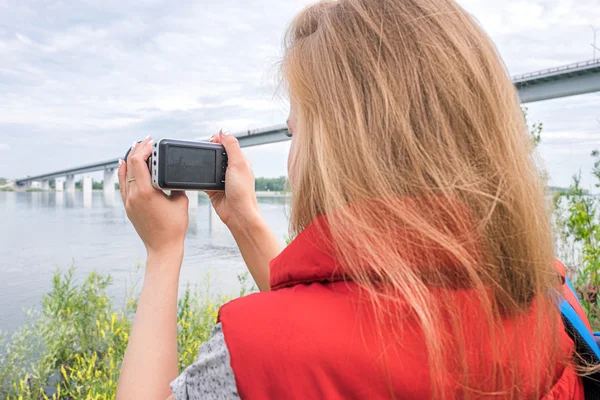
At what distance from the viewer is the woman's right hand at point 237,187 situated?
134 centimetres

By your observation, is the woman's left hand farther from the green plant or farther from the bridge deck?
the bridge deck

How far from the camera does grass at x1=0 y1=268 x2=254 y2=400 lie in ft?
9.55

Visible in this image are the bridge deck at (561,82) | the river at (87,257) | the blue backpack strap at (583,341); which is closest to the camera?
the blue backpack strap at (583,341)

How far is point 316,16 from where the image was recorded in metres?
0.95

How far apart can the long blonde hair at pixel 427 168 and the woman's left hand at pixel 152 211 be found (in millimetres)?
416

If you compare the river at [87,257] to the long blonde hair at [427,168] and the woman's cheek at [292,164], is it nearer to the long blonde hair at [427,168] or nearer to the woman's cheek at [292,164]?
the woman's cheek at [292,164]

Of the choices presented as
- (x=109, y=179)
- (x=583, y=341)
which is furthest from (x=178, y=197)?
(x=109, y=179)

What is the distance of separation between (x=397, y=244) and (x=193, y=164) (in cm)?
73

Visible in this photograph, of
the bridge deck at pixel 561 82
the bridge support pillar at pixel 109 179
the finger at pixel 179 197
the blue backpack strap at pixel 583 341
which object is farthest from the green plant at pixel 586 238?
the bridge support pillar at pixel 109 179

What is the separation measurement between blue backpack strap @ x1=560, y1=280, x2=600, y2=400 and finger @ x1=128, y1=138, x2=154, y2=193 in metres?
0.96

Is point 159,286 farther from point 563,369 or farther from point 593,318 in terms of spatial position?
point 593,318

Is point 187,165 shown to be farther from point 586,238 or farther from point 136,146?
point 586,238

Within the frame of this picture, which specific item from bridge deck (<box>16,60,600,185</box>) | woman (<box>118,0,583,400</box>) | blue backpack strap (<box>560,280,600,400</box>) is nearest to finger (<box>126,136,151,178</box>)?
woman (<box>118,0,583,400</box>)

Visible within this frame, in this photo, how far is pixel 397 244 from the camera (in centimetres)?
74
